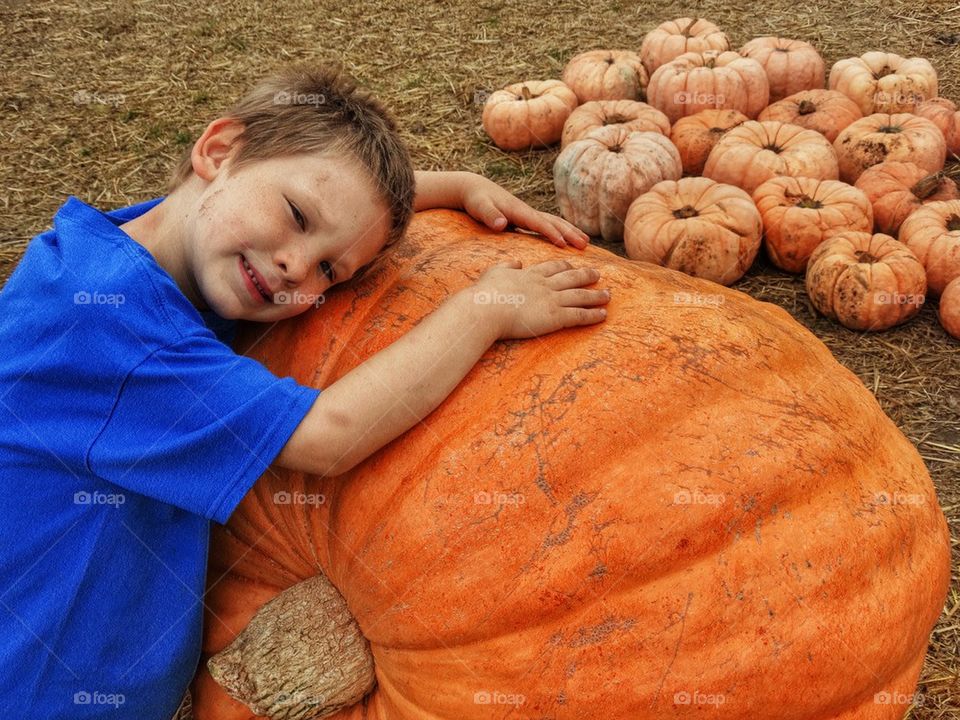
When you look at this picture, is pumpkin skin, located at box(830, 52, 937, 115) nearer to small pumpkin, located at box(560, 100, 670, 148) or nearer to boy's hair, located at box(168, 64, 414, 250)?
small pumpkin, located at box(560, 100, 670, 148)

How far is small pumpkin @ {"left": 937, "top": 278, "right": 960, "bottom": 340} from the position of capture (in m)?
3.83

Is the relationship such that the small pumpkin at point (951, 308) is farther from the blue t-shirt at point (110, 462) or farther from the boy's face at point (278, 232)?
the blue t-shirt at point (110, 462)

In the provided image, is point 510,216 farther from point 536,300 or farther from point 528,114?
point 528,114

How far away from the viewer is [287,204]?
6.59ft

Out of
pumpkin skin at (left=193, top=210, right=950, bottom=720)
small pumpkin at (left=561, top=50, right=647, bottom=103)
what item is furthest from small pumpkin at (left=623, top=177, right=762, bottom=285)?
pumpkin skin at (left=193, top=210, right=950, bottom=720)

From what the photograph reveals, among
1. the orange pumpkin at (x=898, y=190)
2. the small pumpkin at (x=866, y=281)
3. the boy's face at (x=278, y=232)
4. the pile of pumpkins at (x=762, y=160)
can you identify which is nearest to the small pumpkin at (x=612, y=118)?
the pile of pumpkins at (x=762, y=160)

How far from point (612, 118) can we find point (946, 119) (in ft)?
6.19

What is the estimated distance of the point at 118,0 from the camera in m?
7.28

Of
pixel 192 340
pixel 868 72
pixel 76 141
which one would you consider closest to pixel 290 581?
pixel 192 340

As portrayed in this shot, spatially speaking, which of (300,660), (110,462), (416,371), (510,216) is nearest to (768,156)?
(510,216)

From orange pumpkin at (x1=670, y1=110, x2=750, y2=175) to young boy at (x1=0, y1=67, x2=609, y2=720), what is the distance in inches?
116

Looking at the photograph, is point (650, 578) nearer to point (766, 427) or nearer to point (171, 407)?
point (766, 427)

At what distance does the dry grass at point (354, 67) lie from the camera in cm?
479

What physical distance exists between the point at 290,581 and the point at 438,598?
540 millimetres
